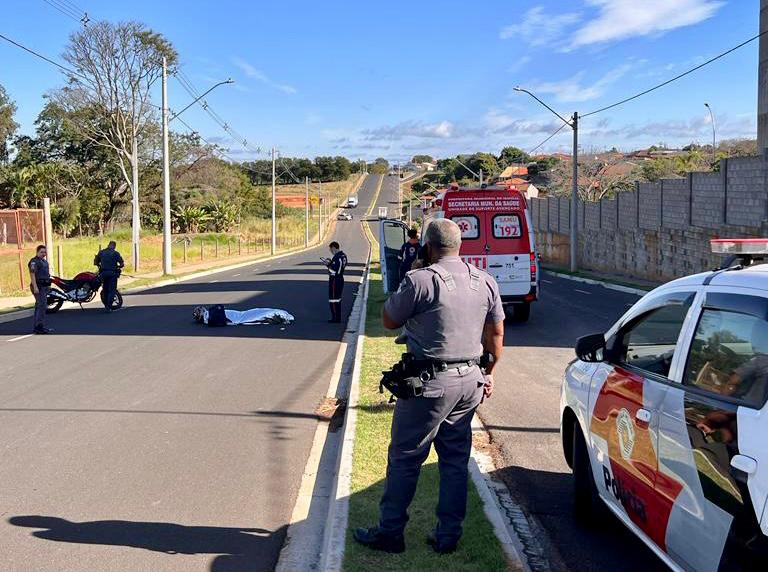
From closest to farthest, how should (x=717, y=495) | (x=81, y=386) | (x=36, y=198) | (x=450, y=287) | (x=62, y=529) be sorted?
(x=717, y=495), (x=450, y=287), (x=62, y=529), (x=81, y=386), (x=36, y=198)

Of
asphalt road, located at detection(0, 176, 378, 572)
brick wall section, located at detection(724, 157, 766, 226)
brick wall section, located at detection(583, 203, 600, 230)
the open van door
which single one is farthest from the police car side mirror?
brick wall section, located at detection(583, 203, 600, 230)

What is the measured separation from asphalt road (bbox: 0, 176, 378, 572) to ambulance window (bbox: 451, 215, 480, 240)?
323 centimetres

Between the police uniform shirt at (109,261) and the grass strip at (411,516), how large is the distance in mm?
A: 12416

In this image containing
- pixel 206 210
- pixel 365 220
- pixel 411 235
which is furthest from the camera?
pixel 365 220

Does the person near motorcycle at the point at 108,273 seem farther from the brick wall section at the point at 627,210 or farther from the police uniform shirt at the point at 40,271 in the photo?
the brick wall section at the point at 627,210

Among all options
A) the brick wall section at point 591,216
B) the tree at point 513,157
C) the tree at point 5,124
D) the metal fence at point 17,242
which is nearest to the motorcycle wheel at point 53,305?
the metal fence at point 17,242

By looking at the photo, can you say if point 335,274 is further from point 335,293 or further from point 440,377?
point 440,377

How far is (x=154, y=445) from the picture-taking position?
7.21m

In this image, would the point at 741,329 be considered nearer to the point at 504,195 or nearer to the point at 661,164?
the point at 504,195

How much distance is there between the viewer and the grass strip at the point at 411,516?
14.4ft

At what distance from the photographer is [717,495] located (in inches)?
127

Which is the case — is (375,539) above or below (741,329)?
below

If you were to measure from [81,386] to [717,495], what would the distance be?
8.40 meters

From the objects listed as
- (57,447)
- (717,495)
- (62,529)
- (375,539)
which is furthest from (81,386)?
(717,495)
